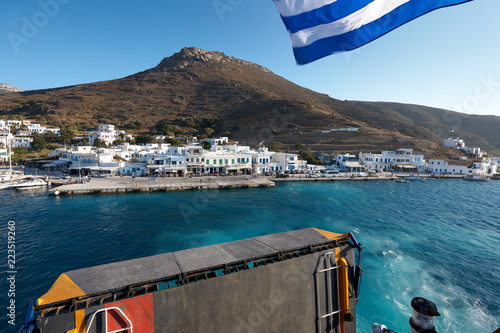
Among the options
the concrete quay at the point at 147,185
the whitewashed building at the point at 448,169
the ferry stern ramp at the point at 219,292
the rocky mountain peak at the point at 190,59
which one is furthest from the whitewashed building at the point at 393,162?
the rocky mountain peak at the point at 190,59

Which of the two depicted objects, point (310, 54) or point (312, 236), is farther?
point (312, 236)

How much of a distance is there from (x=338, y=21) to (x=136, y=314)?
7.59 meters

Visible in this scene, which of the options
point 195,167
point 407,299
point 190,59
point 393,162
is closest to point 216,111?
point 195,167

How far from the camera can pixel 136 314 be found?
4.24 metres

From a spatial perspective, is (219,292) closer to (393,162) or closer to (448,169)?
(393,162)

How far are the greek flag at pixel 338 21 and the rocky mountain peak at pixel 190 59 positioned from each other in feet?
543

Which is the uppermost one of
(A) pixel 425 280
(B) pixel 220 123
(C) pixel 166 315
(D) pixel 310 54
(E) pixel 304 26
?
(B) pixel 220 123

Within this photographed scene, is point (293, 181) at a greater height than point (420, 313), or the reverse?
point (420, 313)

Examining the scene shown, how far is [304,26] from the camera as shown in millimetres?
4773

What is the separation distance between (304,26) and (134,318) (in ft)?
23.9

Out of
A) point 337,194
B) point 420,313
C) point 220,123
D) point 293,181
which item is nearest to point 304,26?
point 420,313

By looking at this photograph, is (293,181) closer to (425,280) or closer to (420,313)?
(425,280)

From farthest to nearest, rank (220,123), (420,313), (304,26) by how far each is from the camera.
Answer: (220,123), (304,26), (420,313)

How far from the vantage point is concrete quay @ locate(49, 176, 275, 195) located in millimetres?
28764
